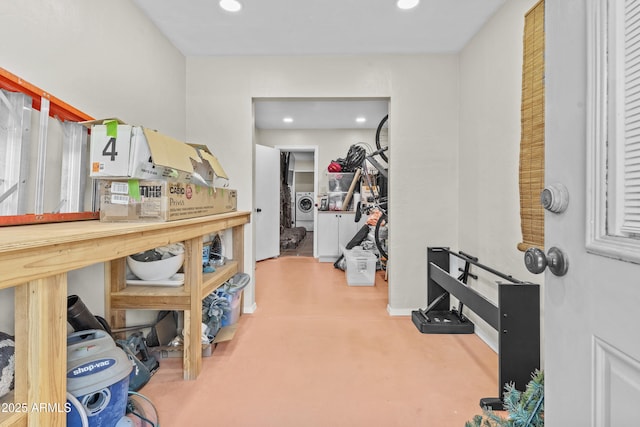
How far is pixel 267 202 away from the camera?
16.1 ft

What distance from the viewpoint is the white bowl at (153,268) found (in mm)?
1709

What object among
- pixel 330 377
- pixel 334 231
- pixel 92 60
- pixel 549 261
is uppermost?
pixel 92 60

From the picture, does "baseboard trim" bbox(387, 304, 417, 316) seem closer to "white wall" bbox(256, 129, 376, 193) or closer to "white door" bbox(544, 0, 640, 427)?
"white door" bbox(544, 0, 640, 427)

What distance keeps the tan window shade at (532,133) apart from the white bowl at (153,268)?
2025mm

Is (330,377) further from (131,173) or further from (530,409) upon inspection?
(131,173)

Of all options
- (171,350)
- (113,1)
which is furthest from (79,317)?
(113,1)

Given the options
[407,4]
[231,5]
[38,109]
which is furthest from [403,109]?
[38,109]

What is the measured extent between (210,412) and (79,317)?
752mm

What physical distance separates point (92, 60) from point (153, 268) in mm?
1170

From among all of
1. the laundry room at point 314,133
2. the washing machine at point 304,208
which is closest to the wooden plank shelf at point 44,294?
the laundry room at point 314,133

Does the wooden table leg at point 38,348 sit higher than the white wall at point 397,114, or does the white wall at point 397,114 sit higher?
the white wall at point 397,114

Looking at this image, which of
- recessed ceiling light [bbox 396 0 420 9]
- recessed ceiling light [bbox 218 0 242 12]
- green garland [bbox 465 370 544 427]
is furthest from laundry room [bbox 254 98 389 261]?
green garland [bbox 465 370 544 427]

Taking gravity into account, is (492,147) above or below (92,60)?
below

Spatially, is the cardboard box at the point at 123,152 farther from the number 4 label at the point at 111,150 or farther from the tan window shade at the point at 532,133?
the tan window shade at the point at 532,133
